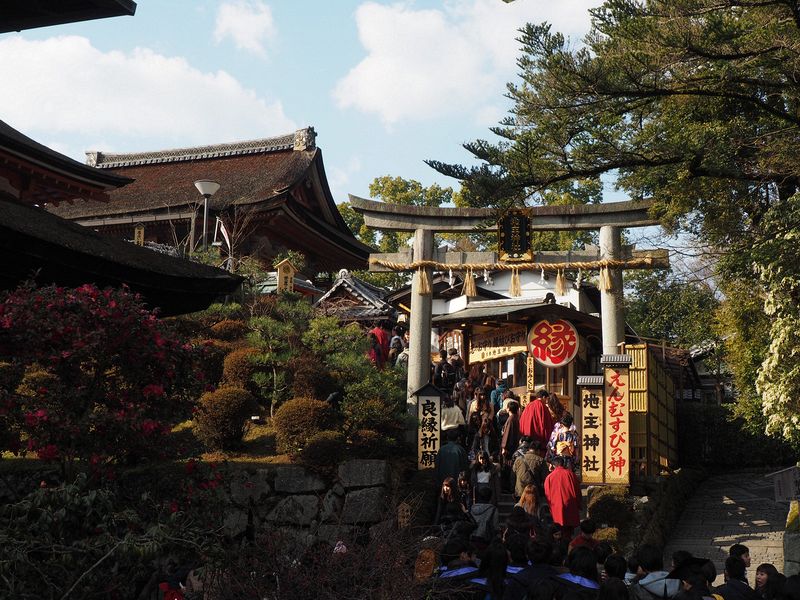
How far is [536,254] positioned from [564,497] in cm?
922

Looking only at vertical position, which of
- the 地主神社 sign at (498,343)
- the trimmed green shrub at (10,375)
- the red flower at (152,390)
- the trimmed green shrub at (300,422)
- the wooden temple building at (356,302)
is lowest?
the trimmed green shrub at (300,422)

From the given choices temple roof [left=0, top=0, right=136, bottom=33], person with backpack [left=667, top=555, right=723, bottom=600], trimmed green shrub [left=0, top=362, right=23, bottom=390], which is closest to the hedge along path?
person with backpack [left=667, top=555, right=723, bottom=600]

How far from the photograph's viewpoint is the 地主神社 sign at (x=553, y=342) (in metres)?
20.4

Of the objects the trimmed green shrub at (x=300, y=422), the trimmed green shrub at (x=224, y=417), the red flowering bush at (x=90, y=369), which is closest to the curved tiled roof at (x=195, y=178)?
the trimmed green shrub at (x=224, y=417)

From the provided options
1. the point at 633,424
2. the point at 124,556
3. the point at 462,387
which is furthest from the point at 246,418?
the point at 124,556

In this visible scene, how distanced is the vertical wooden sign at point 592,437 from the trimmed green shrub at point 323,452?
4.17 m

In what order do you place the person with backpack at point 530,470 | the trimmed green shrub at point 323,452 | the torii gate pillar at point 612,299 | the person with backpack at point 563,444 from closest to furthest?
the person with backpack at point 530,470, the person with backpack at point 563,444, the trimmed green shrub at point 323,452, the torii gate pillar at point 612,299

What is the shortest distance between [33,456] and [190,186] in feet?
67.0

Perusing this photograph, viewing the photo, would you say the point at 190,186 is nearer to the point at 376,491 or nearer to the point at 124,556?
the point at 376,491

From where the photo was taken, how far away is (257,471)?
1600 centimetres

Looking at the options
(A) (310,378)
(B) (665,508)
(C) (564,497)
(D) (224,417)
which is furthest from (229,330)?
(B) (665,508)

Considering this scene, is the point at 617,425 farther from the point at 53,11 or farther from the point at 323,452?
the point at 53,11

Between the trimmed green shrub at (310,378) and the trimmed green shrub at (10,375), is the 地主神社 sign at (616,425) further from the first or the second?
the trimmed green shrub at (10,375)

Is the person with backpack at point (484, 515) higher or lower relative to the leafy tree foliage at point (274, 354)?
lower
